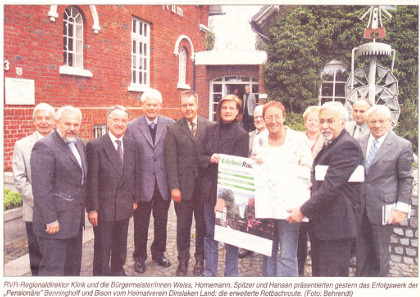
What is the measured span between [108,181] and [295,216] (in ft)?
5.13

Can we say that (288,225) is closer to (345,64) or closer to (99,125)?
(99,125)

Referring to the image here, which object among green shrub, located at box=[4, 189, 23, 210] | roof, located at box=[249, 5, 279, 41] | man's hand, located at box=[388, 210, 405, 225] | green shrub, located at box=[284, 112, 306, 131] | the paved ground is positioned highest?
roof, located at box=[249, 5, 279, 41]

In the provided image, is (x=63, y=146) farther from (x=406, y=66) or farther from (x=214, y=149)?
(x=406, y=66)

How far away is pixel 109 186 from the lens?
2686 millimetres

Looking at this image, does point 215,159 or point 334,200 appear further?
point 215,159

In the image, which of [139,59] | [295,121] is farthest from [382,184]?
[139,59]

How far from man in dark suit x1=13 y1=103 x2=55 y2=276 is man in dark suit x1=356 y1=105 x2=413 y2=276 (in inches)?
106

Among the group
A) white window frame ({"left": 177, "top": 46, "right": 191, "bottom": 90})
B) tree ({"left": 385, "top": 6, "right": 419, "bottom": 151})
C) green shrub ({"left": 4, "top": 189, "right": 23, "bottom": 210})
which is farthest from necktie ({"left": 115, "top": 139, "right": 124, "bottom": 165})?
white window frame ({"left": 177, "top": 46, "right": 191, "bottom": 90})

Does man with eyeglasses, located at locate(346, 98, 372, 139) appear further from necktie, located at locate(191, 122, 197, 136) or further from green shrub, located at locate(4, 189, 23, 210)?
green shrub, located at locate(4, 189, 23, 210)

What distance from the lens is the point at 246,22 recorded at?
3984mm

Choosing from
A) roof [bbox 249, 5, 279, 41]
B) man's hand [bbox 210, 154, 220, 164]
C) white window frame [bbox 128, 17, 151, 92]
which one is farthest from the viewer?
white window frame [bbox 128, 17, 151, 92]

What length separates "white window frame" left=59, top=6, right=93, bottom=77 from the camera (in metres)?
5.57

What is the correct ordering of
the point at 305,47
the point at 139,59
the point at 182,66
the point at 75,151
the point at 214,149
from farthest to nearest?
1. the point at 305,47
2. the point at 182,66
3. the point at 139,59
4. the point at 214,149
5. the point at 75,151
